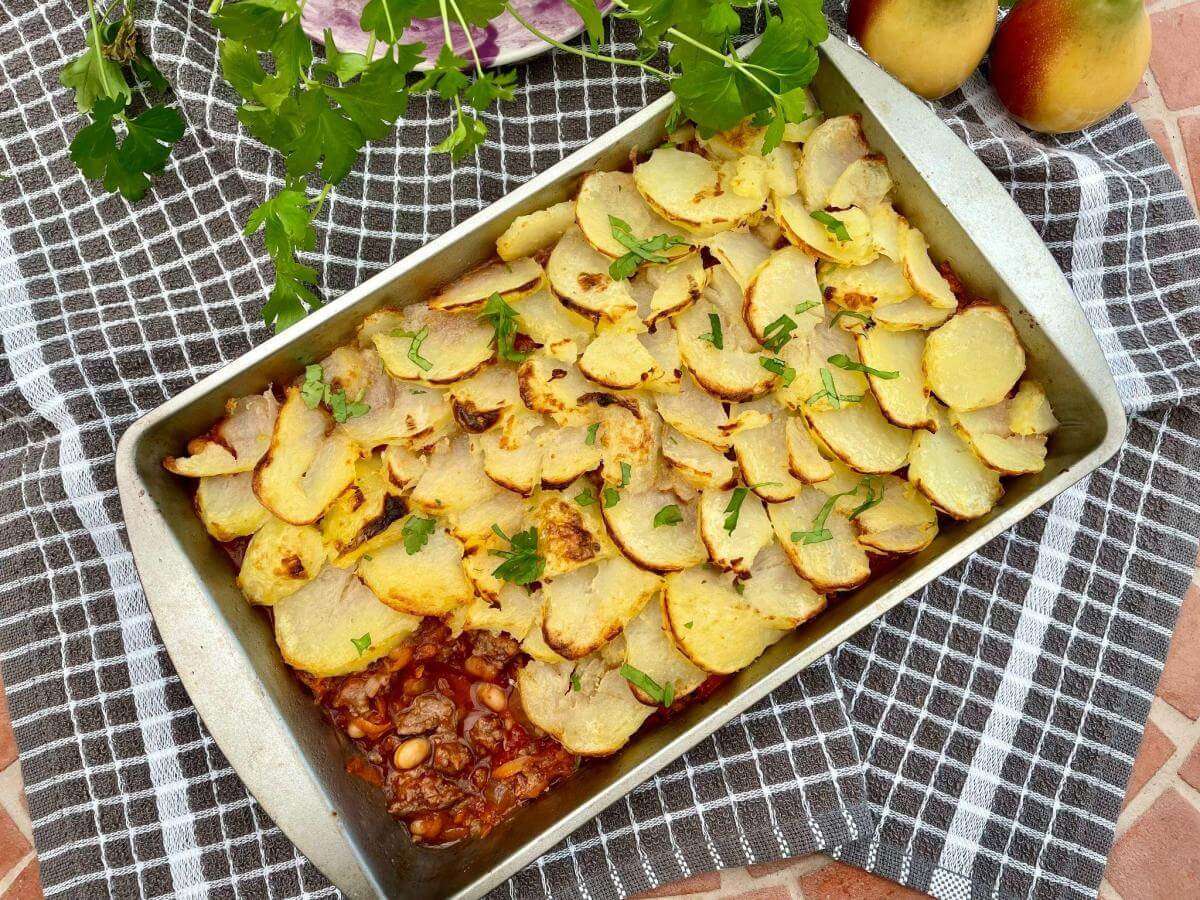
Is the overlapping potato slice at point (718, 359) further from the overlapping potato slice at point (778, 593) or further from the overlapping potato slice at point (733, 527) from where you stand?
the overlapping potato slice at point (778, 593)

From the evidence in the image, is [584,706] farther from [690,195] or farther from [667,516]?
[690,195]

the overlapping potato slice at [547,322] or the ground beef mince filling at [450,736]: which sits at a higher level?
the overlapping potato slice at [547,322]

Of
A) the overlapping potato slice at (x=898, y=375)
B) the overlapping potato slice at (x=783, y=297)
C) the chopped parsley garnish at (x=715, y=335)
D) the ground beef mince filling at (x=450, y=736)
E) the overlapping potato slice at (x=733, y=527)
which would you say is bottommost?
the ground beef mince filling at (x=450, y=736)

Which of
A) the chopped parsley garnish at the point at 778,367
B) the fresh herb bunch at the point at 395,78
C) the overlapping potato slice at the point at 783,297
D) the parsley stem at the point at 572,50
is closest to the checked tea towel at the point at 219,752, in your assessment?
the parsley stem at the point at 572,50

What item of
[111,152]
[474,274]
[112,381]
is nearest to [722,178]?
[474,274]

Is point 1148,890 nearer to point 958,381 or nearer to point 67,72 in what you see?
point 958,381
